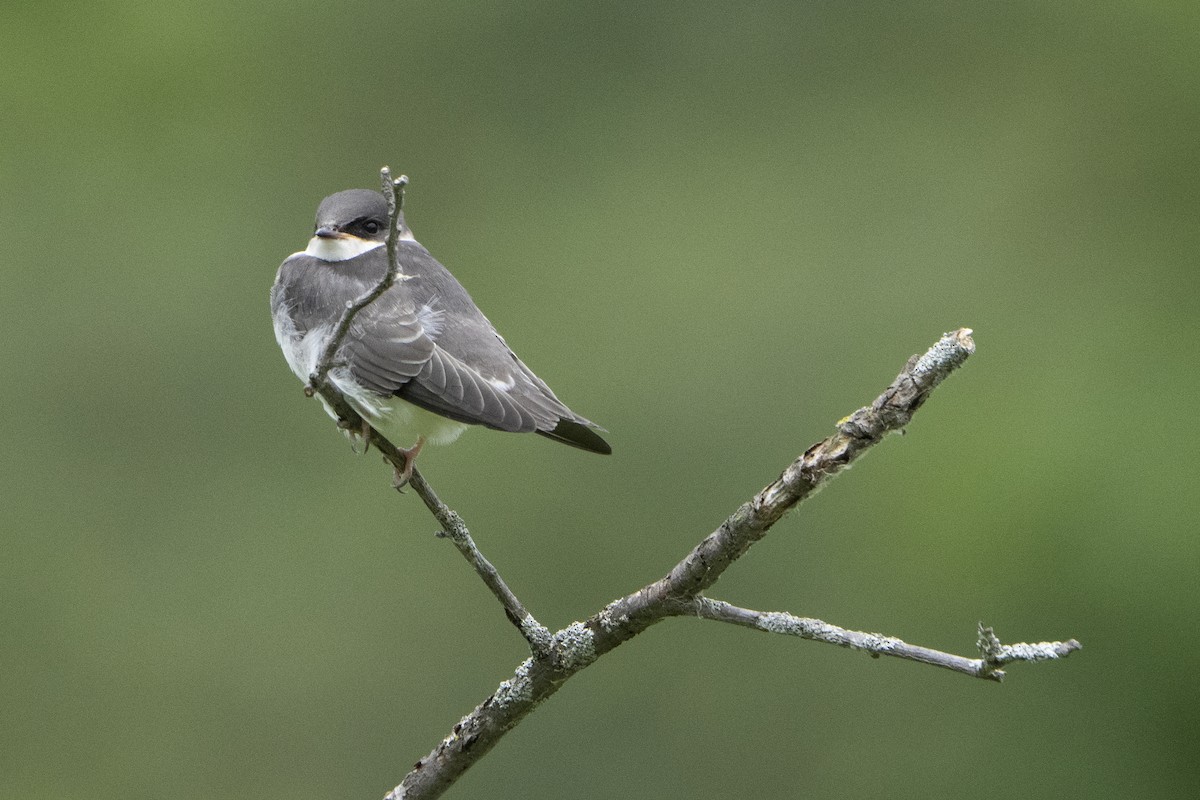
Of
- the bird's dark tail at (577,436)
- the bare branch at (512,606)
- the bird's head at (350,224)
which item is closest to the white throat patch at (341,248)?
the bird's head at (350,224)

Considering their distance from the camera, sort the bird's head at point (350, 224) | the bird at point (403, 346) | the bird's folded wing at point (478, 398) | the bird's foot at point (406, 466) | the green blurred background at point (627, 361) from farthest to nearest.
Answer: the green blurred background at point (627, 361) < the bird's head at point (350, 224) < the bird at point (403, 346) < the bird's folded wing at point (478, 398) < the bird's foot at point (406, 466)

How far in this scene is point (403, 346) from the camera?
157 inches

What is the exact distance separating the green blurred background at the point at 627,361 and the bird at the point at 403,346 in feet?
10.00

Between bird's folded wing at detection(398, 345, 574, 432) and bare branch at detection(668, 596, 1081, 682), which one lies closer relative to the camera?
bare branch at detection(668, 596, 1081, 682)

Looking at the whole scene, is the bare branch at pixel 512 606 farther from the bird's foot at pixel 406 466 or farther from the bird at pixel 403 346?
the bird at pixel 403 346

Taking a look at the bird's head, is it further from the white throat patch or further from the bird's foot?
the bird's foot

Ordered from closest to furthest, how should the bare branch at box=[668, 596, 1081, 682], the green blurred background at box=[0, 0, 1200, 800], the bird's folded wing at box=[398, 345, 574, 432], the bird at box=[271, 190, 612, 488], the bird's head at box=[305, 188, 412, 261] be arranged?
the bare branch at box=[668, 596, 1081, 682] → the bird's folded wing at box=[398, 345, 574, 432] → the bird at box=[271, 190, 612, 488] → the bird's head at box=[305, 188, 412, 261] → the green blurred background at box=[0, 0, 1200, 800]

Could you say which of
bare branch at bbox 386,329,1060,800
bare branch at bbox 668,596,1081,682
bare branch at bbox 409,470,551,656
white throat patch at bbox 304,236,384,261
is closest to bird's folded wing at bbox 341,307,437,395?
white throat patch at bbox 304,236,384,261

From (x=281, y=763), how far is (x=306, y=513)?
1.49 metres

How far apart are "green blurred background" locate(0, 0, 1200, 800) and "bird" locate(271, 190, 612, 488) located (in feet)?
10.00

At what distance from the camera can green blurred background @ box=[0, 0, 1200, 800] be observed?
7.36 m

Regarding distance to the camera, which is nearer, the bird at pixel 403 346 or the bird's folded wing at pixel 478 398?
the bird's folded wing at pixel 478 398

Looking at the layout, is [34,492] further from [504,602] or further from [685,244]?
[504,602]

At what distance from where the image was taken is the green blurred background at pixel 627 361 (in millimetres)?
7359
